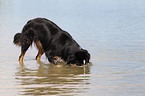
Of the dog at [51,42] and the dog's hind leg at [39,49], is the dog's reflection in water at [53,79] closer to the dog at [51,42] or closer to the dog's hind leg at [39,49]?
the dog at [51,42]

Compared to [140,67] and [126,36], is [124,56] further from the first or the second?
[126,36]

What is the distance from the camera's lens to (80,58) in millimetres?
9703

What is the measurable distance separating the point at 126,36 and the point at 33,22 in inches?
211

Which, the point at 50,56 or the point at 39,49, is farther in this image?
the point at 39,49

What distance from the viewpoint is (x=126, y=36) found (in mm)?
15031

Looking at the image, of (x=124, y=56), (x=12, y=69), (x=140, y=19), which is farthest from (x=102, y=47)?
(x=140, y=19)

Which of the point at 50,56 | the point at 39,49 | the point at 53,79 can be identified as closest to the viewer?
the point at 53,79

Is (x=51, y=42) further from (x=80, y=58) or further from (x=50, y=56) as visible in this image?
(x=80, y=58)

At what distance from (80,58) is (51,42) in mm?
1098

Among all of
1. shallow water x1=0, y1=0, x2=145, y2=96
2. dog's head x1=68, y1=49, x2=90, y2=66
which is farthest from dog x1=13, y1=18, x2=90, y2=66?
shallow water x1=0, y1=0, x2=145, y2=96

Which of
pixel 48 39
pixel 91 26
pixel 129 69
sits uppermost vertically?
pixel 91 26

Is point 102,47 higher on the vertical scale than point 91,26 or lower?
lower

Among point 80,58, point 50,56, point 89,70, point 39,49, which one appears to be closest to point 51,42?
point 50,56

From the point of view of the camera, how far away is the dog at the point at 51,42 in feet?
32.2
